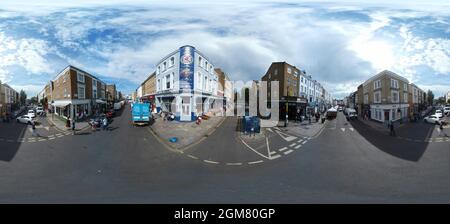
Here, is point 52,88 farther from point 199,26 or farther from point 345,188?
point 345,188

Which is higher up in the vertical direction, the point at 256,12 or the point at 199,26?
the point at 256,12

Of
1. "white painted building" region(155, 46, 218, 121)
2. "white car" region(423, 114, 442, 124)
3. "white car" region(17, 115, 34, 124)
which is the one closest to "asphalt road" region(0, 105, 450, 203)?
"white car" region(17, 115, 34, 124)

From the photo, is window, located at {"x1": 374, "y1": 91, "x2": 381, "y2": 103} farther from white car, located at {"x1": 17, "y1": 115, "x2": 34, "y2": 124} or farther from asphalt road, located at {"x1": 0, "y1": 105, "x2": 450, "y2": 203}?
white car, located at {"x1": 17, "y1": 115, "x2": 34, "y2": 124}

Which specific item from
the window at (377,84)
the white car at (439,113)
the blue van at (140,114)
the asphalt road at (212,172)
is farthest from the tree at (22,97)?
the white car at (439,113)

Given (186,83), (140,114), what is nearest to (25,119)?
(140,114)

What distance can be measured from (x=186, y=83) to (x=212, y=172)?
0.97m

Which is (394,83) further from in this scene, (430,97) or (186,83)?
(186,83)

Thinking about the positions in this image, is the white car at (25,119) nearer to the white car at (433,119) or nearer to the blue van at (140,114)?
the blue van at (140,114)

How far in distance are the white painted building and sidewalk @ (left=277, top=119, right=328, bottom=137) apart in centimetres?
86

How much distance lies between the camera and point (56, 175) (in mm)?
2396

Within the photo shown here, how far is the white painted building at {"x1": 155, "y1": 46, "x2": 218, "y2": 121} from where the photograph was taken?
85.4 inches
